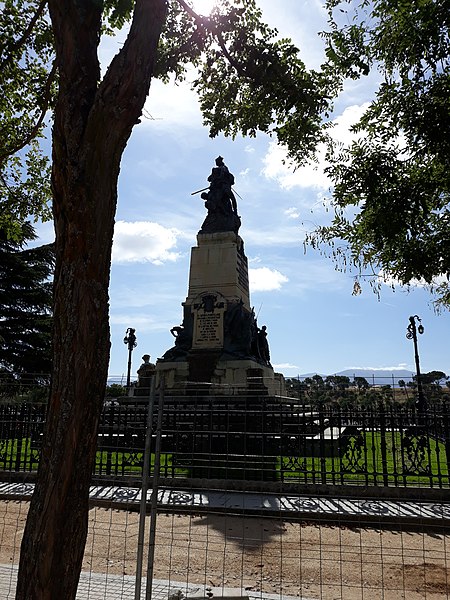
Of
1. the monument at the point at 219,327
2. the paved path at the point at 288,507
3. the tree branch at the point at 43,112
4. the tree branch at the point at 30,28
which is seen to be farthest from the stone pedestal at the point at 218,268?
the tree branch at the point at 43,112

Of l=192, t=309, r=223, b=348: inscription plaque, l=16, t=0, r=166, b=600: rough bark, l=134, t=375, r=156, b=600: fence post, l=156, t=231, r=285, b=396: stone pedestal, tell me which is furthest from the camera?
l=192, t=309, r=223, b=348: inscription plaque

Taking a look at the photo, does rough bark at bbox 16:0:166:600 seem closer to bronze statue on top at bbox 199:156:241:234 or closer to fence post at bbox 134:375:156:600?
fence post at bbox 134:375:156:600

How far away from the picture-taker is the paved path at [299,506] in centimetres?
772

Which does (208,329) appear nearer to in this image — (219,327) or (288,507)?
(219,327)

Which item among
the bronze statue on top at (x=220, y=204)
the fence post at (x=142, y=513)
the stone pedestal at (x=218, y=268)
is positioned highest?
the bronze statue on top at (x=220, y=204)

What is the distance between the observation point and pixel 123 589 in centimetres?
486

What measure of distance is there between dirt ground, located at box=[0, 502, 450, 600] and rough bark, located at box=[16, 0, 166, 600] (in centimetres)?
277

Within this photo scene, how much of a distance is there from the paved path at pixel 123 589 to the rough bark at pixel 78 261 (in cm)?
167

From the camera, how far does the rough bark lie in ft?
9.71

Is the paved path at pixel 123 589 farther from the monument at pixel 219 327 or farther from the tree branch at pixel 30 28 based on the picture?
the monument at pixel 219 327

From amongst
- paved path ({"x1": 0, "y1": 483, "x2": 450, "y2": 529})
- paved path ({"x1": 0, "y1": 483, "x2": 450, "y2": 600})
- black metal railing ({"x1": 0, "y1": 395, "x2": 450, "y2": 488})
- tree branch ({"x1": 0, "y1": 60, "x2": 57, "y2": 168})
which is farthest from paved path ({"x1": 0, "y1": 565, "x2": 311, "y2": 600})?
tree branch ({"x1": 0, "y1": 60, "x2": 57, "y2": 168})

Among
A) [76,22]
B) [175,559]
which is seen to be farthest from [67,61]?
[175,559]

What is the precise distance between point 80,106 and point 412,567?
230 inches

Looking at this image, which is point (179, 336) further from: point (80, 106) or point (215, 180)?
point (80, 106)
